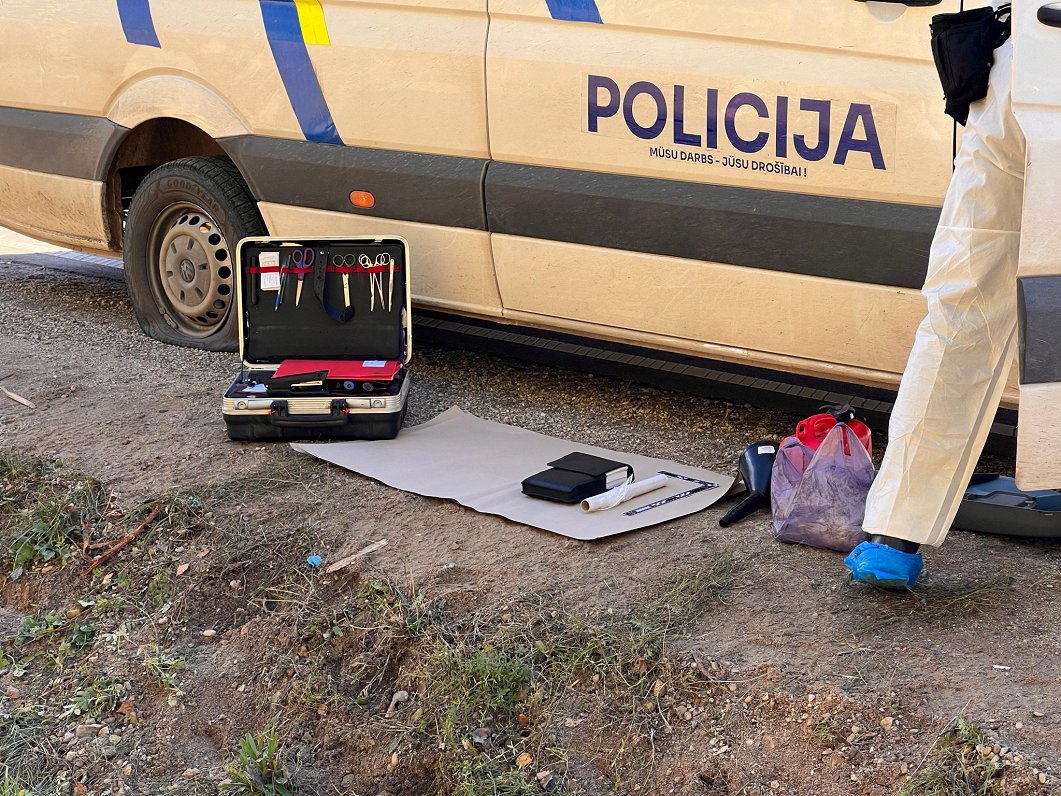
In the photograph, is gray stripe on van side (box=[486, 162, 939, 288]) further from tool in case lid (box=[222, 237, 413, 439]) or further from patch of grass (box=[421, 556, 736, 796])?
patch of grass (box=[421, 556, 736, 796])

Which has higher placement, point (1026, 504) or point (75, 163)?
point (75, 163)

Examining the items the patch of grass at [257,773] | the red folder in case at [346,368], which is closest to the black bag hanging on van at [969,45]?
the patch of grass at [257,773]

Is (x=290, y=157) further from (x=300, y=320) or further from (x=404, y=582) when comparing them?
(x=404, y=582)

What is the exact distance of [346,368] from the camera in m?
4.21

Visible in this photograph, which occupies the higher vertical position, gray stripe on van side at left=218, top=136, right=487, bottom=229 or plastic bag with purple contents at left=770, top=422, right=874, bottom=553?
gray stripe on van side at left=218, top=136, right=487, bottom=229

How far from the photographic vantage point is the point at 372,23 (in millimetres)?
4133

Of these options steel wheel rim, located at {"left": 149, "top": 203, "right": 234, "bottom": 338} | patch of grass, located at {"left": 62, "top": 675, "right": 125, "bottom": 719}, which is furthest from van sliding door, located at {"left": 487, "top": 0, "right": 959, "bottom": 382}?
patch of grass, located at {"left": 62, "top": 675, "right": 125, "bottom": 719}

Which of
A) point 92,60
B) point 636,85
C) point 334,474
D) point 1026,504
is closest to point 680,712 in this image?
point 1026,504

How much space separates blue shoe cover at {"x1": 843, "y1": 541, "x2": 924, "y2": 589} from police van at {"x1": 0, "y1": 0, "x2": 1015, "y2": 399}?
0.88 meters

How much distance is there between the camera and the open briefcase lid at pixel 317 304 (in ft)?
14.2

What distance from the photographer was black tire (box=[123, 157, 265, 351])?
185 inches

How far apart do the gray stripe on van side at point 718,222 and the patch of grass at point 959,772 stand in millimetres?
1501

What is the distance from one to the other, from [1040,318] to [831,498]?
2.59ft

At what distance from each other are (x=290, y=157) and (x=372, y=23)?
0.58 metres
